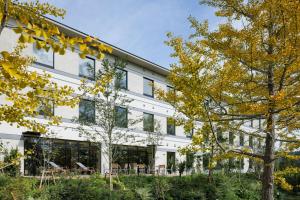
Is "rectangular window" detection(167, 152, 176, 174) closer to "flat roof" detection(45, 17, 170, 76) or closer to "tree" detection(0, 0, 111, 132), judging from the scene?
"flat roof" detection(45, 17, 170, 76)

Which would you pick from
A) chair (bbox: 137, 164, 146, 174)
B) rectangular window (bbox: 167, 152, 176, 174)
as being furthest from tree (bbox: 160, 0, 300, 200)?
rectangular window (bbox: 167, 152, 176, 174)

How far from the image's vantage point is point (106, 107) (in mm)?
16781

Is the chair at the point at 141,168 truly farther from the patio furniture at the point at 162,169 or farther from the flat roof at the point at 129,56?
the flat roof at the point at 129,56

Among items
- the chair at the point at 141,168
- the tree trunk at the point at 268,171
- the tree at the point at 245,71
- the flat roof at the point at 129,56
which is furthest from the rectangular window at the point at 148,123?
the tree trunk at the point at 268,171

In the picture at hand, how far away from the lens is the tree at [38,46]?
2.56 meters

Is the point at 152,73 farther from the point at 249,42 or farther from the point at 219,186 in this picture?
the point at 249,42

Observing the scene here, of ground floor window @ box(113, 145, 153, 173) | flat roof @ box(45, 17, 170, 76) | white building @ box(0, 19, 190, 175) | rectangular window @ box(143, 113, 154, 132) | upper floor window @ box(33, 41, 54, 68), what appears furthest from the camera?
ground floor window @ box(113, 145, 153, 173)

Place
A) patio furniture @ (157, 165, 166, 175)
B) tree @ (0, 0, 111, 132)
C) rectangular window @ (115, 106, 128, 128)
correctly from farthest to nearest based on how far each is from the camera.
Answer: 1. patio furniture @ (157, 165, 166, 175)
2. rectangular window @ (115, 106, 128, 128)
3. tree @ (0, 0, 111, 132)

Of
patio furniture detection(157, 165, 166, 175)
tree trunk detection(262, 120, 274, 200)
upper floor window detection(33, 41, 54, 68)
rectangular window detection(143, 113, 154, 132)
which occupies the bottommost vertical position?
patio furniture detection(157, 165, 166, 175)

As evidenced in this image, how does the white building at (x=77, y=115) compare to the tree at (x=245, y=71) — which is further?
the white building at (x=77, y=115)

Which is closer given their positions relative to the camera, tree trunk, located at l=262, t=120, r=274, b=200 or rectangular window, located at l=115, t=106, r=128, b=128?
tree trunk, located at l=262, t=120, r=274, b=200

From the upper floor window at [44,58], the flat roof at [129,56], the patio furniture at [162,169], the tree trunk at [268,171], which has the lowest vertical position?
the patio furniture at [162,169]

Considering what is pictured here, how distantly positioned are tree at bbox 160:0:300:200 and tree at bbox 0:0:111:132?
3.06 m

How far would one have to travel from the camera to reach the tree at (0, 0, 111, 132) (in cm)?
256
